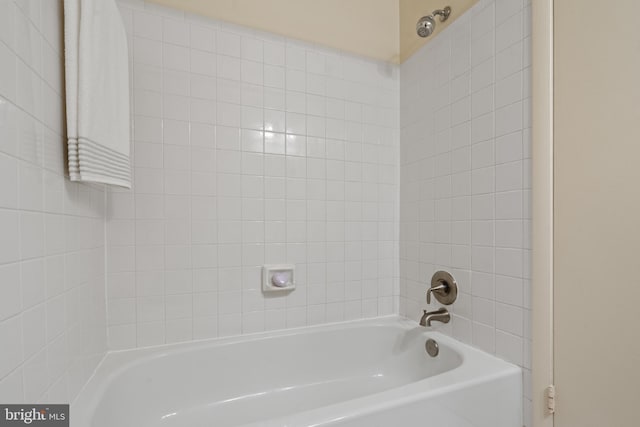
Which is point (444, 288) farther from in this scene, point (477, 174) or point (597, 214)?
point (597, 214)

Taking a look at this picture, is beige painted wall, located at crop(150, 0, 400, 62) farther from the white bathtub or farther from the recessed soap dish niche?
Result: the white bathtub

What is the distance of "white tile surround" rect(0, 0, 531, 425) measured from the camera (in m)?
0.78

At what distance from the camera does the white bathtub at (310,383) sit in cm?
87

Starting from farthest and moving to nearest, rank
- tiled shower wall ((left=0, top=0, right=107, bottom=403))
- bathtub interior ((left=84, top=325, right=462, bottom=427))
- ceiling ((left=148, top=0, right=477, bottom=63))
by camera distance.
Result: ceiling ((left=148, top=0, right=477, bottom=63))
bathtub interior ((left=84, top=325, right=462, bottom=427))
tiled shower wall ((left=0, top=0, right=107, bottom=403))

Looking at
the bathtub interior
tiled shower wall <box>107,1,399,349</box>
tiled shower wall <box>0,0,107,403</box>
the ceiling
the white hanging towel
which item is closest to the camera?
tiled shower wall <box>0,0,107,403</box>

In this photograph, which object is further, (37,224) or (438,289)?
(438,289)

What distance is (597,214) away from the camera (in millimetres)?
857

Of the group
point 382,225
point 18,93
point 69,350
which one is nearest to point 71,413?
point 69,350

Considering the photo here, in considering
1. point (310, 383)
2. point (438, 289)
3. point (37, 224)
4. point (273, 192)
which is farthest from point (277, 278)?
point (37, 224)

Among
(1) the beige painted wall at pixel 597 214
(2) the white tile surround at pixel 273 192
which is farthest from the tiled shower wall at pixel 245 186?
(1) the beige painted wall at pixel 597 214

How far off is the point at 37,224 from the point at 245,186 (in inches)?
32.6

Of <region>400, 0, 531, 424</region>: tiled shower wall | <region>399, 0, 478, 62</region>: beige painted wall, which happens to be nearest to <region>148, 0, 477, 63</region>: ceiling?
<region>399, 0, 478, 62</region>: beige painted wall

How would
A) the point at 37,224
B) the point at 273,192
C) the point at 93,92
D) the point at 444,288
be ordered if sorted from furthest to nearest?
the point at 273,192
the point at 444,288
the point at 93,92
the point at 37,224

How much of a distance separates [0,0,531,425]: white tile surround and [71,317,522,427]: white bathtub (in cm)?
8
